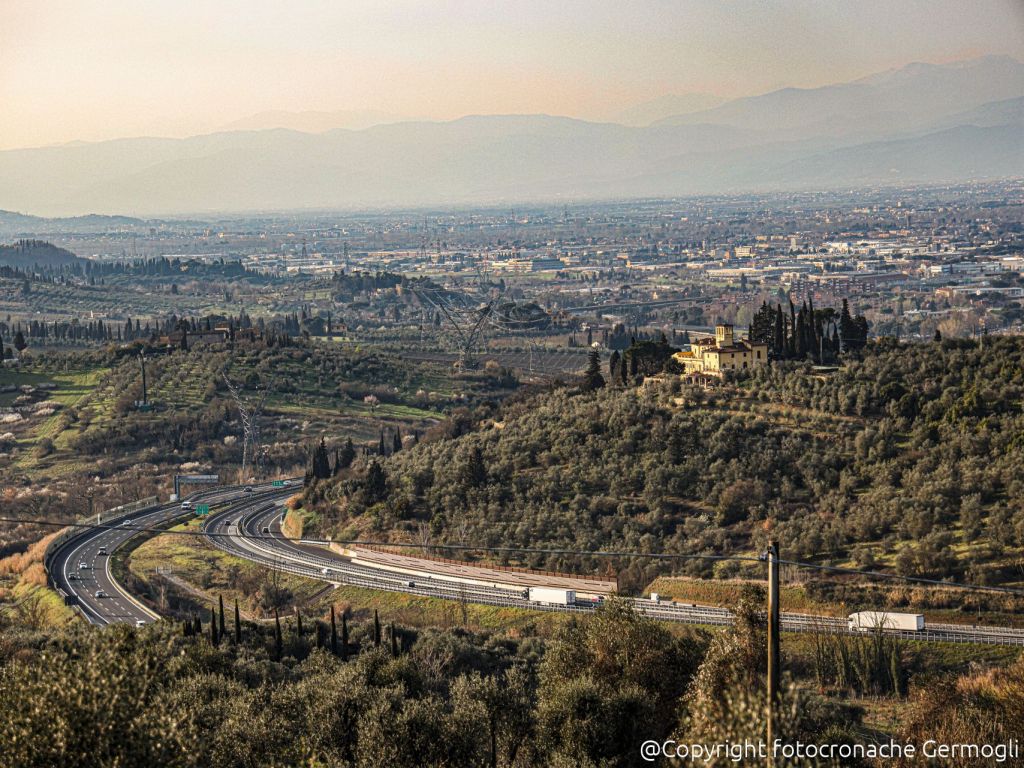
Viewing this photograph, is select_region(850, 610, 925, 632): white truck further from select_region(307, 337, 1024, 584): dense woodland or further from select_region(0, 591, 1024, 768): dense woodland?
select_region(0, 591, 1024, 768): dense woodland

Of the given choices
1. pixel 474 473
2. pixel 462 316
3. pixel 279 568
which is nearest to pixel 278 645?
pixel 279 568

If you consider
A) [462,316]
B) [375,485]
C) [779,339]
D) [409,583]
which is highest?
[779,339]

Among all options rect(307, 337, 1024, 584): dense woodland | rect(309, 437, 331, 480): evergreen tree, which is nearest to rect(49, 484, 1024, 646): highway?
rect(307, 337, 1024, 584): dense woodland

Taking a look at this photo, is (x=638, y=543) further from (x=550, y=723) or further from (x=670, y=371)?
(x=550, y=723)

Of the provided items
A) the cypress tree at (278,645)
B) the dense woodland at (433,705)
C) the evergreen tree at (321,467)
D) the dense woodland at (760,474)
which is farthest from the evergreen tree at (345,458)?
the dense woodland at (433,705)

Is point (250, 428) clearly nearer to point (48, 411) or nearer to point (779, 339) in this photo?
point (48, 411)

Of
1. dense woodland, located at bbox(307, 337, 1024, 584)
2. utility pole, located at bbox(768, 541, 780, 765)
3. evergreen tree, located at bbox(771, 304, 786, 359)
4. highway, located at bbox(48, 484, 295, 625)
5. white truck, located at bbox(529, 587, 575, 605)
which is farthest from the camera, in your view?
evergreen tree, located at bbox(771, 304, 786, 359)

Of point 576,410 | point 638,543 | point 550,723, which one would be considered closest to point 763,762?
point 550,723
